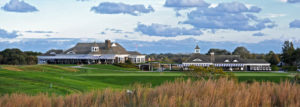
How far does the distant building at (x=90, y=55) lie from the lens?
362ft

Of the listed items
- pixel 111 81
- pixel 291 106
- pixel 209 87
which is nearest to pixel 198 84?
pixel 209 87

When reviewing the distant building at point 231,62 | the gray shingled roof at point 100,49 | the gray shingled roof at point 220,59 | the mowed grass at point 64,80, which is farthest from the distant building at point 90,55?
the mowed grass at point 64,80

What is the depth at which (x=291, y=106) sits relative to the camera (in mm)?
6953

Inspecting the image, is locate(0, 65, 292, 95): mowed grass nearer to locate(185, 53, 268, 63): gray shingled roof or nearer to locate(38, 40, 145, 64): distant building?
locate(185, 53, 268, 63): gray shingled roof

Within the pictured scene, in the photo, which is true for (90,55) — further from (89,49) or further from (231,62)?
(231,62)

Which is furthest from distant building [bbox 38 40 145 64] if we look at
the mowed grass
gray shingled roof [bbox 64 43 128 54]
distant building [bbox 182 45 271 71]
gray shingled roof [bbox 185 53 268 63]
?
the mowed grass

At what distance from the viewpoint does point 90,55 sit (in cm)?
10950

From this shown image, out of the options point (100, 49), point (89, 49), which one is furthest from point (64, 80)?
point (89, 49)

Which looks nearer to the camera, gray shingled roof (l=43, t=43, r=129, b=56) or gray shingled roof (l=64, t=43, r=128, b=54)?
gray shingled roof (l=64, t=43, r=128, b=54)

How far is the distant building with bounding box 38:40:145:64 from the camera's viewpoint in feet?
362

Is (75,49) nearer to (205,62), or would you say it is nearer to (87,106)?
(205,62)

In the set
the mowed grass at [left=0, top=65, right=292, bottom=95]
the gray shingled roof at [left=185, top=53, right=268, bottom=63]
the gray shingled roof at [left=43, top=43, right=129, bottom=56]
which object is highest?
the gray shingled roof at [left=43, top=43, right=129, bottom=56]

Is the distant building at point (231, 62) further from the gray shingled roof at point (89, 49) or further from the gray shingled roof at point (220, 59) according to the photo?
the gray shingled roof at point (89, 49)

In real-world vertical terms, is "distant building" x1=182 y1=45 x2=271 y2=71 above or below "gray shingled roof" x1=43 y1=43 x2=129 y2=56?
below
